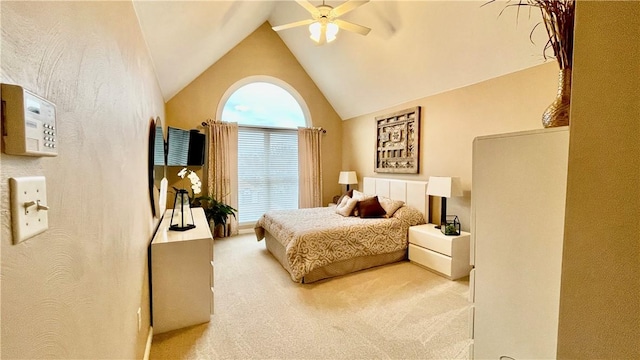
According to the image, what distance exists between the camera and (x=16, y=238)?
48 cm

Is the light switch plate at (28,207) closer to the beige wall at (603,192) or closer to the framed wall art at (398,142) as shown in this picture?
the beige wall at (603,192)

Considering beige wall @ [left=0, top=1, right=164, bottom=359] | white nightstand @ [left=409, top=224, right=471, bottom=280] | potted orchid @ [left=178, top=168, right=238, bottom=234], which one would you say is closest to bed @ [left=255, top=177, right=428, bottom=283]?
white nightstand @ [left=409, top=224, right=471, bottom=280]

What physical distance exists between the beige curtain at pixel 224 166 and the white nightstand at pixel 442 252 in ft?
10.9

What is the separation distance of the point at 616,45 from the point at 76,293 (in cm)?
158

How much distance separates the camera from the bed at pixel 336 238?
9.84ft

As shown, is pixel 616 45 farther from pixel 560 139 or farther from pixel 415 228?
pixel 415 228

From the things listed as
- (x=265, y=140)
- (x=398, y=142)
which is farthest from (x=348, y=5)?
(x=265, y=140)

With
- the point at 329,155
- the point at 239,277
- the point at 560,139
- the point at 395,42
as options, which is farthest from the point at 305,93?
the point at 560,139

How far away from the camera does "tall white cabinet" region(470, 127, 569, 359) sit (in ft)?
3.82

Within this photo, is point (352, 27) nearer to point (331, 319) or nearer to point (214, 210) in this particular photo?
point (331, 319)

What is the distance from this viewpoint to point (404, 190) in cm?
436

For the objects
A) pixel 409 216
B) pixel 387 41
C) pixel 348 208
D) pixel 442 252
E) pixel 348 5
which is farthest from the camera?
pixel 348 208

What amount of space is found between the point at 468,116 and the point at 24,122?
158 inches

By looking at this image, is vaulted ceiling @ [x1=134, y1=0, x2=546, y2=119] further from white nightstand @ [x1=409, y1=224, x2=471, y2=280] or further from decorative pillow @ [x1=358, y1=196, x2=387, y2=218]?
white nightstand @ [x1=409, y1=224, x2=471, y2=280]
